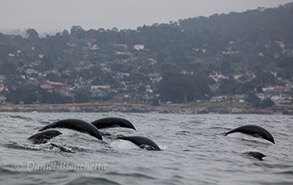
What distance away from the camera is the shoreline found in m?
144

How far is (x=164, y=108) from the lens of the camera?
152875mm

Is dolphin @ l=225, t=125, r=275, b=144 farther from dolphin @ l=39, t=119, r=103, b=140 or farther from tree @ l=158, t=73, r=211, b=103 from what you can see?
tree @ l=158, t=73, r=211, b=103

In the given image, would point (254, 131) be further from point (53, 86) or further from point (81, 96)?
point (53, 86)

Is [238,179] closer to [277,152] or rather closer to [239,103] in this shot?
[277,152]

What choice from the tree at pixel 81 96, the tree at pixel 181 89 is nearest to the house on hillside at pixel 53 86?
the tree at pixel 81 96

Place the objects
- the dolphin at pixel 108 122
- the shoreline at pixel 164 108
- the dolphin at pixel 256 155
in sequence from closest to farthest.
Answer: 1. the dolphin at pixel 256 155
2. the dolphin at pixel 108 122
3. the shoreline at pixel 164 108

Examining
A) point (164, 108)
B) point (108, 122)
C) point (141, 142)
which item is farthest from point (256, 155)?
point (164, 108)

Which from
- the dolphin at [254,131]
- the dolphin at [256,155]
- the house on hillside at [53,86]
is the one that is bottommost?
the dolphin at [256,155]

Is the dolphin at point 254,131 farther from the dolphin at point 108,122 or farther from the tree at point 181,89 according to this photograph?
the tree at point 181,89

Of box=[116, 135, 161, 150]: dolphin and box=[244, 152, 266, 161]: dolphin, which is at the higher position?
box=[116, 135, 161, 150]: dolphin

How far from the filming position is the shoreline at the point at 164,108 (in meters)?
144

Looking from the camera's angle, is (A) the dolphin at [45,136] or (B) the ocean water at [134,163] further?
(A) the dolphin at [45,136]

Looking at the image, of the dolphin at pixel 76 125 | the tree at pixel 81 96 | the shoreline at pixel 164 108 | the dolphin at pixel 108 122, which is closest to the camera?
the dolphin at pixel 76 125

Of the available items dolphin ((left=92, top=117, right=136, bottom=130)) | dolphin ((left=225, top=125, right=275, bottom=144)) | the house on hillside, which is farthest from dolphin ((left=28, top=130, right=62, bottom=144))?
the house on hillside
